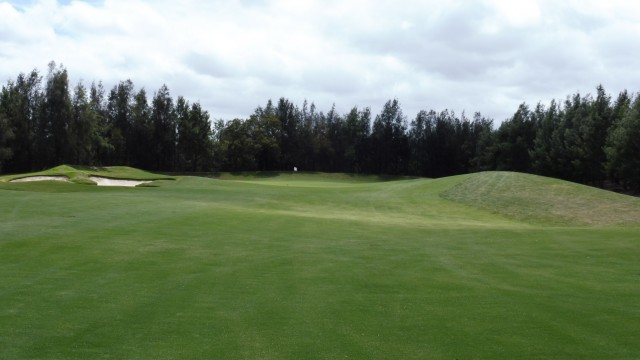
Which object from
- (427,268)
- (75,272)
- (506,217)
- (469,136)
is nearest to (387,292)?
(427,268)

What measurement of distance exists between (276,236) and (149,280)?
808 centimetres

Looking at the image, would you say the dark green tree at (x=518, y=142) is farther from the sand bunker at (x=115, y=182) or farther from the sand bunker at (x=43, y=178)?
the sand bunker at (x=43, y=178)

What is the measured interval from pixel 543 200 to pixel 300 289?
31505mm

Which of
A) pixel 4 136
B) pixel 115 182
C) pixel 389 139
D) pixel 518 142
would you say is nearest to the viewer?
pixel 115 182

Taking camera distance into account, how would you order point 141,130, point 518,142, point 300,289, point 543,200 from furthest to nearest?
point 141,130 < point 518,142 < point 543,200 < point 300,289

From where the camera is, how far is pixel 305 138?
125 metres

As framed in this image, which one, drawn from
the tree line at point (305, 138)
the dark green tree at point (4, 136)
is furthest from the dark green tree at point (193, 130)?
the dark green tree at point (4, 136)

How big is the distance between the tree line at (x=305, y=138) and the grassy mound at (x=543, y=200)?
25.7 meters

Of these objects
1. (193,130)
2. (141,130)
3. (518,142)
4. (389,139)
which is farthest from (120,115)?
(518,142)

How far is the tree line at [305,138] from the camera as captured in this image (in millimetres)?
75938

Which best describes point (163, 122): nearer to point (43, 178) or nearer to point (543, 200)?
point (43, 178)

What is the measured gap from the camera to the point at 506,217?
35.8 meters

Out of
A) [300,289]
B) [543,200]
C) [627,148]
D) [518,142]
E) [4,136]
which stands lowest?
[300,289]

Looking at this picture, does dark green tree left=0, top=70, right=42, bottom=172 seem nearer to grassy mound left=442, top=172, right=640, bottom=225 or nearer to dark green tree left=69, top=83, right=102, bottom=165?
dark green tree left=69, top=83, right=102, bottom=165
